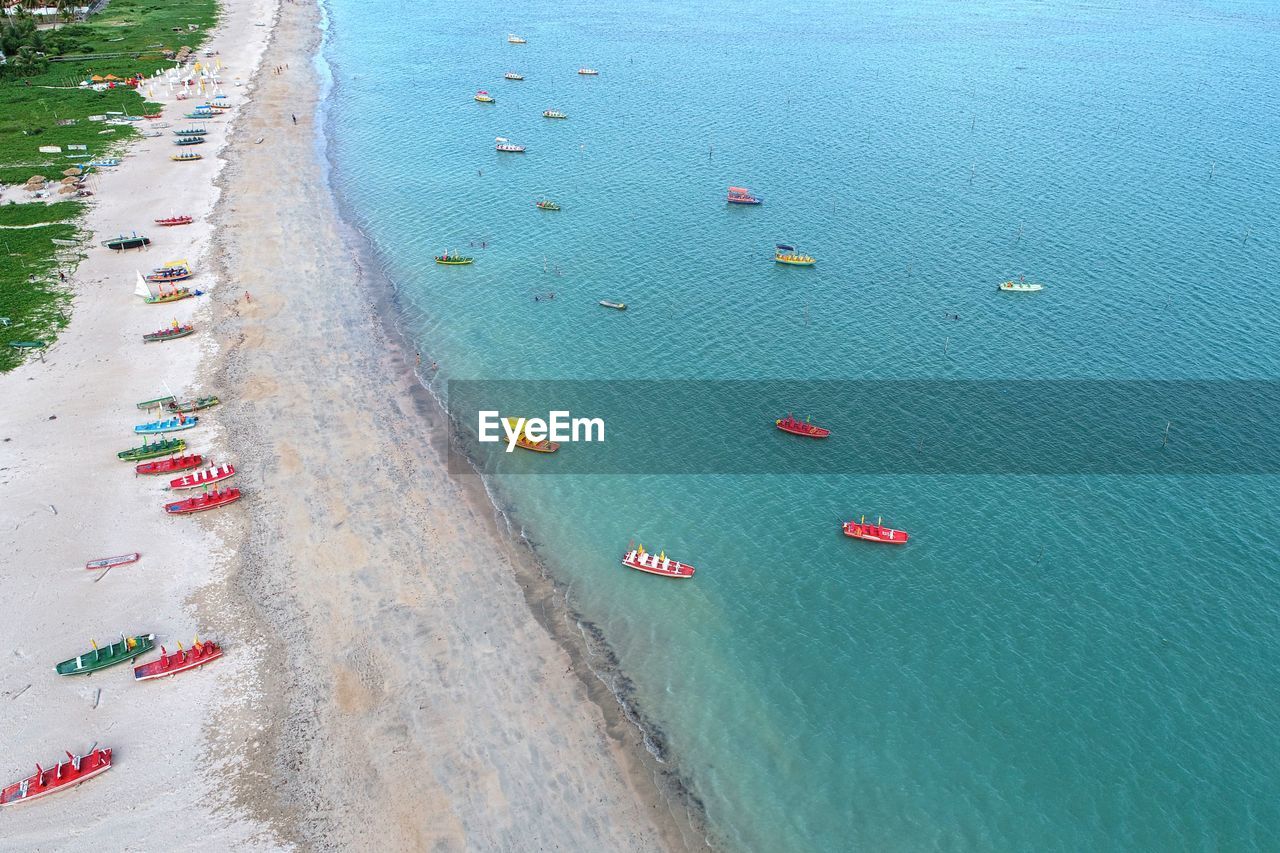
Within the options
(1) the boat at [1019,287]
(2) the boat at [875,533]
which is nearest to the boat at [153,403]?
(2) the boat at [875,533]

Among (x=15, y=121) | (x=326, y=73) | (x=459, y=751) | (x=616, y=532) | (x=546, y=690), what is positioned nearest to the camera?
(x=459, y=751)

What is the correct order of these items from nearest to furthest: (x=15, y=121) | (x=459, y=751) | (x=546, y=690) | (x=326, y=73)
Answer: (x=459, y=751), (x=546, y=690), (x=15, y=121), (x=326, y=73)

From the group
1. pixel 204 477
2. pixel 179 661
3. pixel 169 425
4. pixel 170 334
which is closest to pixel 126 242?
pixel 170 334

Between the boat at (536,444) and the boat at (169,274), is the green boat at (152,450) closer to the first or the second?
the boat at (536,444)

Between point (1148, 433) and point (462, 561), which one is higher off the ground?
point (1148, 433)

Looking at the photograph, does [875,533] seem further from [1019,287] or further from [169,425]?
[169,425]

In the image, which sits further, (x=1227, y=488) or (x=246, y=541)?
(x=1227, y=488)

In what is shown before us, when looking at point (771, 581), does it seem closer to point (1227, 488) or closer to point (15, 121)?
point (1227, 488)

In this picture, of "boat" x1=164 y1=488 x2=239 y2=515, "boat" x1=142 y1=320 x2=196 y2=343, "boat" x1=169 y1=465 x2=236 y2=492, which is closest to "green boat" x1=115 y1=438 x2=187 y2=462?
"boat" x1=169 y1=465 x2=236 y2=492

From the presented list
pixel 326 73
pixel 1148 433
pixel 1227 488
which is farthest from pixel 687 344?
pixel 326 73
